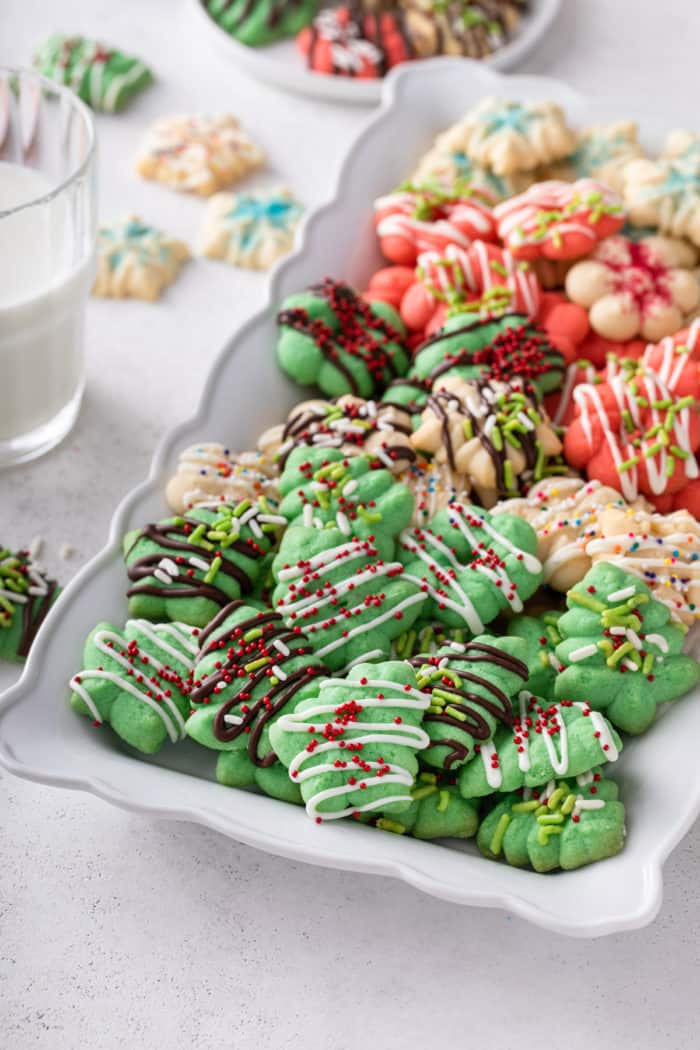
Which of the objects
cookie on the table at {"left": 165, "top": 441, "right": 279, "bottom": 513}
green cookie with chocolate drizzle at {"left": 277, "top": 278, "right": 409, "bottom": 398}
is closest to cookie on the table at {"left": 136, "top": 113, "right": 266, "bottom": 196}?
green cookie with chocolate drizzle at {"left": 277, "top": 278, "right": 409, "bottom": 398}

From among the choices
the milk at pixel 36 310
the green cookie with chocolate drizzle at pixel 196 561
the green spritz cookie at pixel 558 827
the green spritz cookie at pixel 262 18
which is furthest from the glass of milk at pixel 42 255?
the green spritz cookie at pixel 558 827

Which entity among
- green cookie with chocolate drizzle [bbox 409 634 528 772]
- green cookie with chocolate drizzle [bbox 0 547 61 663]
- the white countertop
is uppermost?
green cookie with chocolate drizzle [bbox 409 634 528 772]

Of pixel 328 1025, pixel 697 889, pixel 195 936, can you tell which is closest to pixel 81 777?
pixel 195 936

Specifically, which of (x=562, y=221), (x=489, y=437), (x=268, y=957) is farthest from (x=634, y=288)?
(x=268, y=957)

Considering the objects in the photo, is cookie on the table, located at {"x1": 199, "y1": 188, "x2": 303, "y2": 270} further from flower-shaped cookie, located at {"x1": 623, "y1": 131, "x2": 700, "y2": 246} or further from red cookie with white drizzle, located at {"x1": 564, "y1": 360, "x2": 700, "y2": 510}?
red cookie with white drizzle, located at {"x1": 564, "y1": 360, "x2": 700, "y2": 510}

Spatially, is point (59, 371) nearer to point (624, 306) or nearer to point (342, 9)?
point (624, 306)
